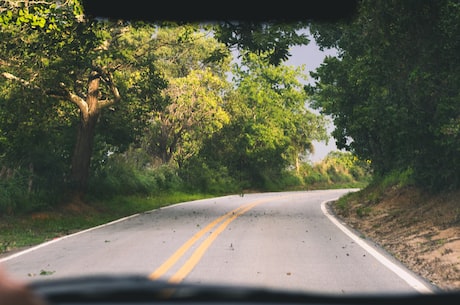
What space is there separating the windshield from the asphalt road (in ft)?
0.16

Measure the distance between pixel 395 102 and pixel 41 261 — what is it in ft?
36.6

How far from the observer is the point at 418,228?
1467 cm

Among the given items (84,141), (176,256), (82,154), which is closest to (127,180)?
(82,154)

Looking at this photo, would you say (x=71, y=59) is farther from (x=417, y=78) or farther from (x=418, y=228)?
(x=418, y=228)

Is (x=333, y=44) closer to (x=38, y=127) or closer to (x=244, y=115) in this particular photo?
(x=38, y=127)

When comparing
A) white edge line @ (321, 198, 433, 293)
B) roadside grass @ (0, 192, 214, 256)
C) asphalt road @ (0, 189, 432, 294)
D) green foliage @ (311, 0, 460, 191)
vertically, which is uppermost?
green foliage @ (311, 0, 460, 191)

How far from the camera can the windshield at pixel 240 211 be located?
909 cm

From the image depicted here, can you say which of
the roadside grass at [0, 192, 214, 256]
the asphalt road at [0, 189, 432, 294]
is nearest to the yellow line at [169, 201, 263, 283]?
the asphalt road at [0, 189, 432, 294]

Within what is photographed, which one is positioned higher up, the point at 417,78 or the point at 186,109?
the point at 186,109

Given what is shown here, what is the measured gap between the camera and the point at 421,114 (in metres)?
15.5

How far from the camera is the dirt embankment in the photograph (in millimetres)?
9453

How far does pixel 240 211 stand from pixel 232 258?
13448mm

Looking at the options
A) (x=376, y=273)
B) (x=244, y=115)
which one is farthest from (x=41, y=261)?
(x=244, y=115)

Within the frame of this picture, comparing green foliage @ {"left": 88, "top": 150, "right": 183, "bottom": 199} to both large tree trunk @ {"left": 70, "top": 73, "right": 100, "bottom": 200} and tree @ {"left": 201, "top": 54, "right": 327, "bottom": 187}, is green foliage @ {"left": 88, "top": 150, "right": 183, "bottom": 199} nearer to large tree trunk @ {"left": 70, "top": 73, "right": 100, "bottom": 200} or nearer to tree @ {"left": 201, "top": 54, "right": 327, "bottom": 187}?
large tree trunk @ {"left": 70, "top": 73, "right": 100, "bottom": 200}
